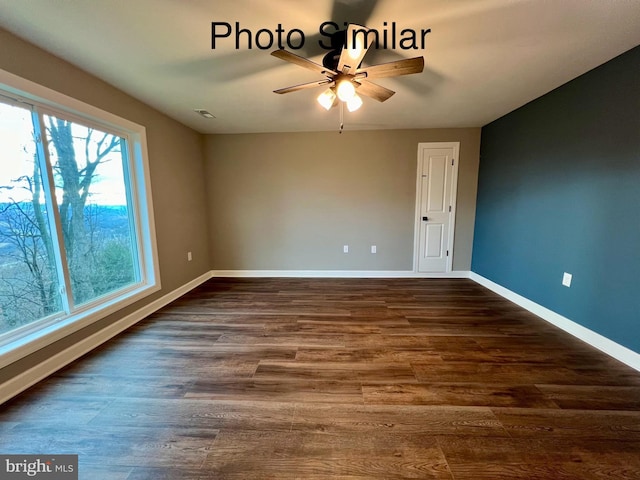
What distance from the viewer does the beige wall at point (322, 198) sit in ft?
13.1

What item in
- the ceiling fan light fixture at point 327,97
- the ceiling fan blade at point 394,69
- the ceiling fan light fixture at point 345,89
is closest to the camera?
the ceiling fan blade at point 394,69

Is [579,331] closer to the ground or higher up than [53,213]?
closer to the ground

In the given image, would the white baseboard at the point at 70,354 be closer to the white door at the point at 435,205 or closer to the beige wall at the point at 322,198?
the beige wall at the point at 322,198

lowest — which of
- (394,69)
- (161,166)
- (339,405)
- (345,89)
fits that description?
(339,405)

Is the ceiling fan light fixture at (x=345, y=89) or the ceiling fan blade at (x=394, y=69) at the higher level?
the ceiling fan blade at (x=394, y=69)

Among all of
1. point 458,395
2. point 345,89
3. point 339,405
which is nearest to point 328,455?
point 339,405

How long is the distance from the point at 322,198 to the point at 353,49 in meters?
2.70

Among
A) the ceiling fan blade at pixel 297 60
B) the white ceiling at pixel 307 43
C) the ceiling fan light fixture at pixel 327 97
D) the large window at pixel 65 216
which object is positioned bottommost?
the large window at pixel 65 216

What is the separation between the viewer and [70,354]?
79.0 inches

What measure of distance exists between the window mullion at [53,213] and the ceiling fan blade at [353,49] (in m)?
2.32

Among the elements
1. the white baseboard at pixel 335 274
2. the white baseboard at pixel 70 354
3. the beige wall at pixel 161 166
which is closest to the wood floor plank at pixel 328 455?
the white baseboard at pixel 70 354

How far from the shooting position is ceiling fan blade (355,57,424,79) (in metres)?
1.58

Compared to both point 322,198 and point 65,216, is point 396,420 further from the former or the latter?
point 322,198

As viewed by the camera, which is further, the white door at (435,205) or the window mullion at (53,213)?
the white door at (435,205)
